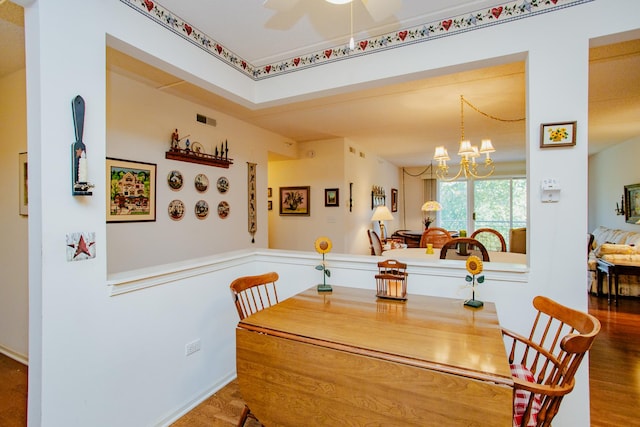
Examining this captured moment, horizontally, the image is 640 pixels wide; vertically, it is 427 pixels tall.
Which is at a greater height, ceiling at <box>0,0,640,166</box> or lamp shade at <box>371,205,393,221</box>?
ceiling at <box>0,0,640,166</box>

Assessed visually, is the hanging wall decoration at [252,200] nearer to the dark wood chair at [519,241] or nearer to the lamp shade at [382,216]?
the lamp shade at [382,216]

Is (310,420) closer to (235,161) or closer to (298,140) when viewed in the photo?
(235,161)

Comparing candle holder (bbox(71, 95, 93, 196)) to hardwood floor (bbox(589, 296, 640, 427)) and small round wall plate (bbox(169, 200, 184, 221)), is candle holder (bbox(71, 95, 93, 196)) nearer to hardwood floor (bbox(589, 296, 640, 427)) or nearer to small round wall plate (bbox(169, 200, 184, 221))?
small round wall plate (bbox(169, 200, 184, 221))

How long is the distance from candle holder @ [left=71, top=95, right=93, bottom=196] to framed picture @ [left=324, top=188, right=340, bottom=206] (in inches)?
156

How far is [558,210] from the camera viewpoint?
71.4 inches

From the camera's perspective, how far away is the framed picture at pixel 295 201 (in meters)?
5.49

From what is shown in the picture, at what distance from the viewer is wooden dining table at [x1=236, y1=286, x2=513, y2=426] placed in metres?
1.15

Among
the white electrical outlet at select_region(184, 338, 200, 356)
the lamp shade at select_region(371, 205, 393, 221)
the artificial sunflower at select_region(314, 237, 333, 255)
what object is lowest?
the white electrical outlet at select_region(184, 338, 200, 356)

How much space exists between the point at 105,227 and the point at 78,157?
364 mm

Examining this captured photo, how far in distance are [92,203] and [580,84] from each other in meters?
2.71

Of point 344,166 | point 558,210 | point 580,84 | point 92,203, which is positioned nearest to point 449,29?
point 580,84

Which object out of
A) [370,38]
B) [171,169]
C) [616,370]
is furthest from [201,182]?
[616,370]

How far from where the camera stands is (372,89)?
306cm

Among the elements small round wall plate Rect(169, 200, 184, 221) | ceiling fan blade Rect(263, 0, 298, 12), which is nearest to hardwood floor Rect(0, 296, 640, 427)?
small round wall plate Rect(169, 200, 184, 221)
